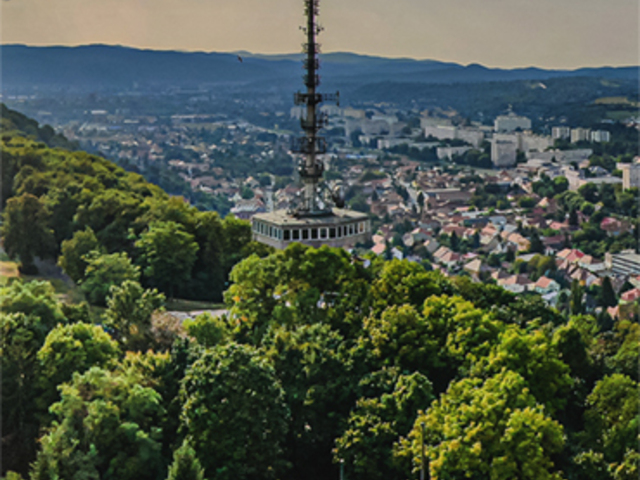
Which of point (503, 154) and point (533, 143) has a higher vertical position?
point (533, 143)

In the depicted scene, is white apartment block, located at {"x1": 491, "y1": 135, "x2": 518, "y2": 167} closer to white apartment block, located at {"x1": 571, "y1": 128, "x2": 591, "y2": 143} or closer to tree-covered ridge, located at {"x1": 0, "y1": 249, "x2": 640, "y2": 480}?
white apartment block, located at {"x1": 571, "y1": 128, "x2": 591, "y2": 143}

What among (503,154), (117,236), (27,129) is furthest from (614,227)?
(117,236)

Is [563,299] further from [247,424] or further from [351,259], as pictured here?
[247,424]

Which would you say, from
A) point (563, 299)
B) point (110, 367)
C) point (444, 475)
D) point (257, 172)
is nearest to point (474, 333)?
point (444, 475)

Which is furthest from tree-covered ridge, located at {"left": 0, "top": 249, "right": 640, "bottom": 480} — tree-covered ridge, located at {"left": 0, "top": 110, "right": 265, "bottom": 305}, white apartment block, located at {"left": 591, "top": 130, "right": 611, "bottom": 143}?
white apartment block, located at {"left": 591, "top": 130, "right": 611, "bottom": 143}

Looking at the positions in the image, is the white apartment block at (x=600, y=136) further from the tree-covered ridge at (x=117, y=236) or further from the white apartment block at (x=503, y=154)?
the tree-covered ridge at (x=117, y=236)

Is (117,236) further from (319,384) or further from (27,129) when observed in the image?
(27,129)

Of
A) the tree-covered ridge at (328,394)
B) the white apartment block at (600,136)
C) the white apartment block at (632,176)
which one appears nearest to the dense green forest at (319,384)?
the tree-covered ridge at (328,394)
